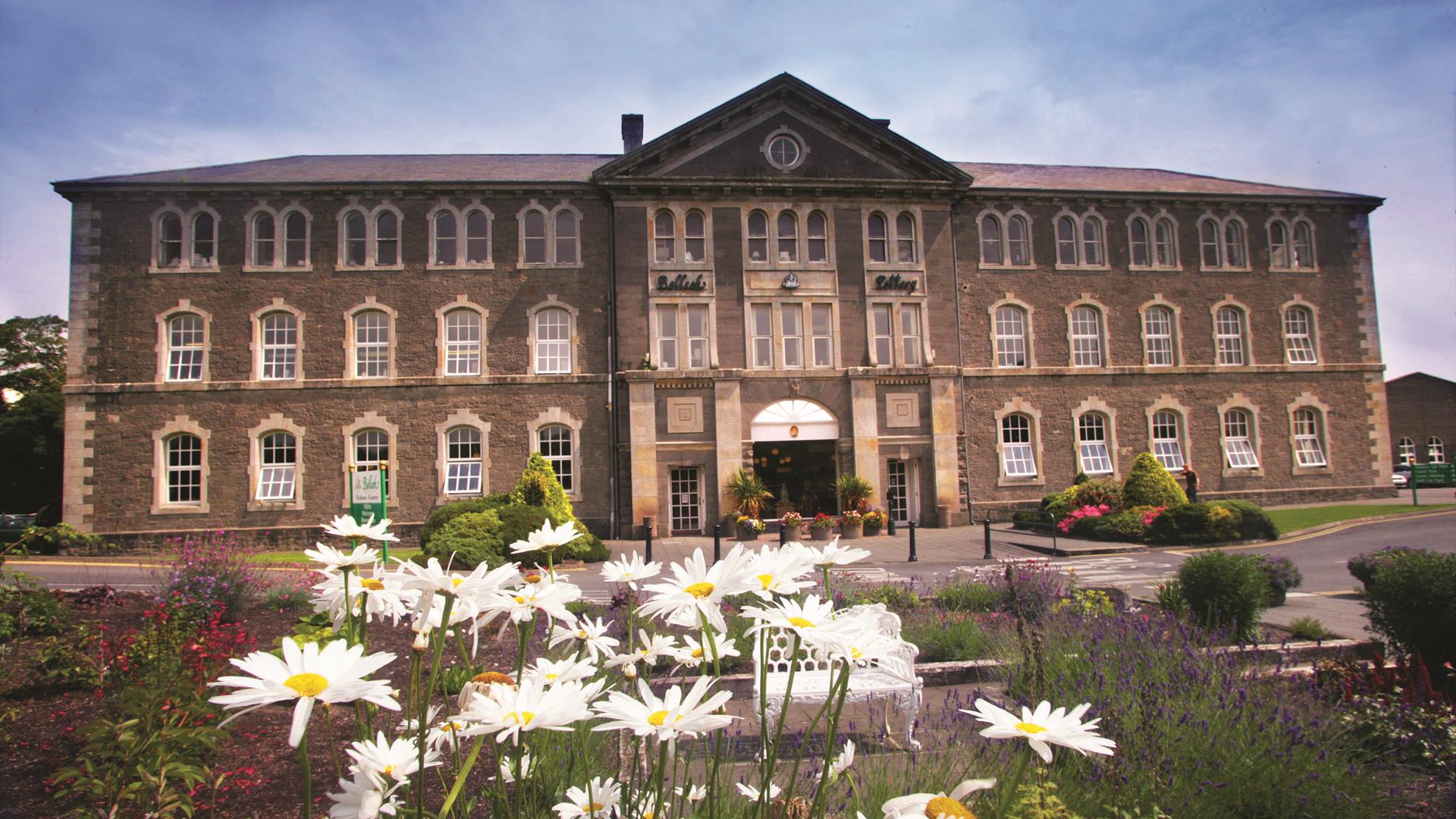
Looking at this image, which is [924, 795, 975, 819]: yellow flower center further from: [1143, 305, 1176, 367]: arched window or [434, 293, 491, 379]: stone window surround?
[1143, 305, 1176, 367]: arched window

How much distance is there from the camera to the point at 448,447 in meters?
24.9

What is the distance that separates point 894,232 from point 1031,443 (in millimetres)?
8842

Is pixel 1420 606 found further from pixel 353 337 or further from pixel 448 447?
pixel 353 337

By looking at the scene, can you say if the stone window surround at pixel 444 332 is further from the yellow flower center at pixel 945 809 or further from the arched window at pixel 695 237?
the yellow flower center at pixel 945 809

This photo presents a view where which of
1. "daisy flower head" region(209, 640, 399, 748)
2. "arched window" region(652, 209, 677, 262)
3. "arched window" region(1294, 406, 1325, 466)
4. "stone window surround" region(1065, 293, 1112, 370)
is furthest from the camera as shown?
"arched window" region(1294, 406, 1325, 466)

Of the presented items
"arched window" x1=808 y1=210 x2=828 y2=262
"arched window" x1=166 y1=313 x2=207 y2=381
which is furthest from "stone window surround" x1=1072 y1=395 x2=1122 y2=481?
"arched window" x1=166 y1=313 x2=207 y2=381

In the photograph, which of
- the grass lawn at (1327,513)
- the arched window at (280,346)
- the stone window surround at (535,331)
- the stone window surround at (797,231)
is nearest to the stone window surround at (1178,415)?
the grass lawn at (1327,513)

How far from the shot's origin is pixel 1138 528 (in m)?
20.8

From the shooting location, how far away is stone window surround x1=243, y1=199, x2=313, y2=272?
2497 centimetres

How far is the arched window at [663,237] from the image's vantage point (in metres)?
25.9

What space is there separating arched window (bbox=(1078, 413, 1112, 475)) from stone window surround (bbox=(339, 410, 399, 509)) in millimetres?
23057

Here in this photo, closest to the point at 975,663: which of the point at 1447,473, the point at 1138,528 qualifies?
the point at 1138,528

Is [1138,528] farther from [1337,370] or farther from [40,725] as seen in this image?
[40,725]

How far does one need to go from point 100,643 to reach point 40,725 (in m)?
0.99
